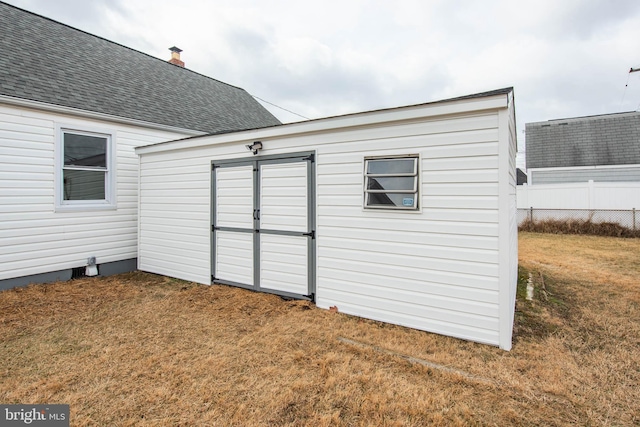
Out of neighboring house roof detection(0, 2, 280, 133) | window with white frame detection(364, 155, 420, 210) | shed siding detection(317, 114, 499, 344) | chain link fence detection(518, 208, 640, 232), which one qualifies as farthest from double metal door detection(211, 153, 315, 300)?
chain link fence detection(518, 208, 640, 232)

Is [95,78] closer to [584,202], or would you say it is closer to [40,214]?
[40,214]

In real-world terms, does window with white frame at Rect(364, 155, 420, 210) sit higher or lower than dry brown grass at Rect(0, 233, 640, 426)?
higher

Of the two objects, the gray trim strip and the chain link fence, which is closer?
the gray trim strip

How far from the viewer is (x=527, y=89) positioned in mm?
16031

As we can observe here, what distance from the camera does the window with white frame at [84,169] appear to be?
5863 mm

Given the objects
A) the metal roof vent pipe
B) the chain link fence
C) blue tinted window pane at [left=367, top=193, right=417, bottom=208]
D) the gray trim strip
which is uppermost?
the metal roof vent pipe

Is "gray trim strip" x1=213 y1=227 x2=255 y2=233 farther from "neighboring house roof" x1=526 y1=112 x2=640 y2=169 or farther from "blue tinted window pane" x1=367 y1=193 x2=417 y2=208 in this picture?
"neighboring house roof" x1=526 y1=112 x2=640 y2=169

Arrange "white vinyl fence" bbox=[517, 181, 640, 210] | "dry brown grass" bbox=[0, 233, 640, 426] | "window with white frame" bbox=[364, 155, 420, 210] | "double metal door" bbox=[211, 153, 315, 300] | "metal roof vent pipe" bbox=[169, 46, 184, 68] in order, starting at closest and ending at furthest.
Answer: "dry brown grass" bbox=[0, 233, 640, 426] < "window with white frame" bbox=[364, 155, 420, 210] < "double metal door" bbox=[211, 153, 315, 300] < "white vinyl fence" bbox=[517, 181, 640, 210] < "metal roof vent pipe" bbox=[169, 46, 184, 68]

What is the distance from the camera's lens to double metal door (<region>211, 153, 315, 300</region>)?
4508mm

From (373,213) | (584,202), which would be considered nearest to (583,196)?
(584,202)

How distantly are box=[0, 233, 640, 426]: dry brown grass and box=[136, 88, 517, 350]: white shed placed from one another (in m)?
0.37

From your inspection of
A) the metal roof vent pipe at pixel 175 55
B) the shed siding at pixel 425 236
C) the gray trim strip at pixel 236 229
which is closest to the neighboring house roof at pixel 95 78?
Answer: the metal roof vent pipe at pixel 175 55

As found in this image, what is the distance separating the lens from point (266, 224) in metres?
4.90

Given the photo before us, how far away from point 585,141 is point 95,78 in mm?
18543
